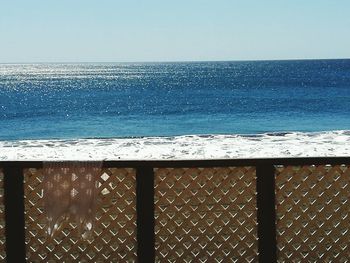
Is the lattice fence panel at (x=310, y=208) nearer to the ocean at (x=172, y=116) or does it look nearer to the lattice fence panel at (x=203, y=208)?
the lattice fence panel at (x=203, y=208)

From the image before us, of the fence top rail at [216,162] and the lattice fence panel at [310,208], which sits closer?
the fence top rail at [216,162]

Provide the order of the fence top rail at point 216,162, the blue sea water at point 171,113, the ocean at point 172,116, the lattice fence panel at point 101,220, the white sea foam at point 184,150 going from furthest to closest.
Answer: the blue sea water at point 171,113, the ocean at point 172,116, the white sea foam at point 184,150, the lattice fence panel at point 101,220, the fence top rail at point 216,162

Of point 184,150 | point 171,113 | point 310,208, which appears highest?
point 310,208

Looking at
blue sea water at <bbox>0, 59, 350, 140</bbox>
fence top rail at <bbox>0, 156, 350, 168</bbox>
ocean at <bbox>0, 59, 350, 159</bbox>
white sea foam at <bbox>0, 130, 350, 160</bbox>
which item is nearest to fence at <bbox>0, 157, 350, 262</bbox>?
fence top rail at <bbox>0, 156, 350, 168</bbox>

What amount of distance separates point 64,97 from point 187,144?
47379mm

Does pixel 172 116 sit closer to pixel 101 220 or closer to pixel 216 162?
pixel 101 220

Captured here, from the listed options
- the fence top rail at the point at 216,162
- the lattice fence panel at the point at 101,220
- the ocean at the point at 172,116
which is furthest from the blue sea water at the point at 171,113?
the fence top rail at the point at 216,162

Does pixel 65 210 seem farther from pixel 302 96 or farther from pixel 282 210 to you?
pixel 302 96

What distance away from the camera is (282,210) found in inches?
166

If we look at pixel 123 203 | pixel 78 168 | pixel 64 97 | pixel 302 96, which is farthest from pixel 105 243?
pixel 64 97

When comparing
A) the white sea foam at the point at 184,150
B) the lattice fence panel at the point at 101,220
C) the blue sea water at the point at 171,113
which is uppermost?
the lattice fence panel at the point at 101,220

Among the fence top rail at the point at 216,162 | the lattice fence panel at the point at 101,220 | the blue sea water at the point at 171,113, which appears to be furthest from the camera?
the blue sea water at the point at 171,113

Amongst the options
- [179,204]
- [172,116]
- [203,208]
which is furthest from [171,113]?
[179,204]

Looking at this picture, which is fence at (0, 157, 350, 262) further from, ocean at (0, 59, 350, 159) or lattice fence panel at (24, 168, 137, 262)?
ocean at (0, 59, 350, 159)
